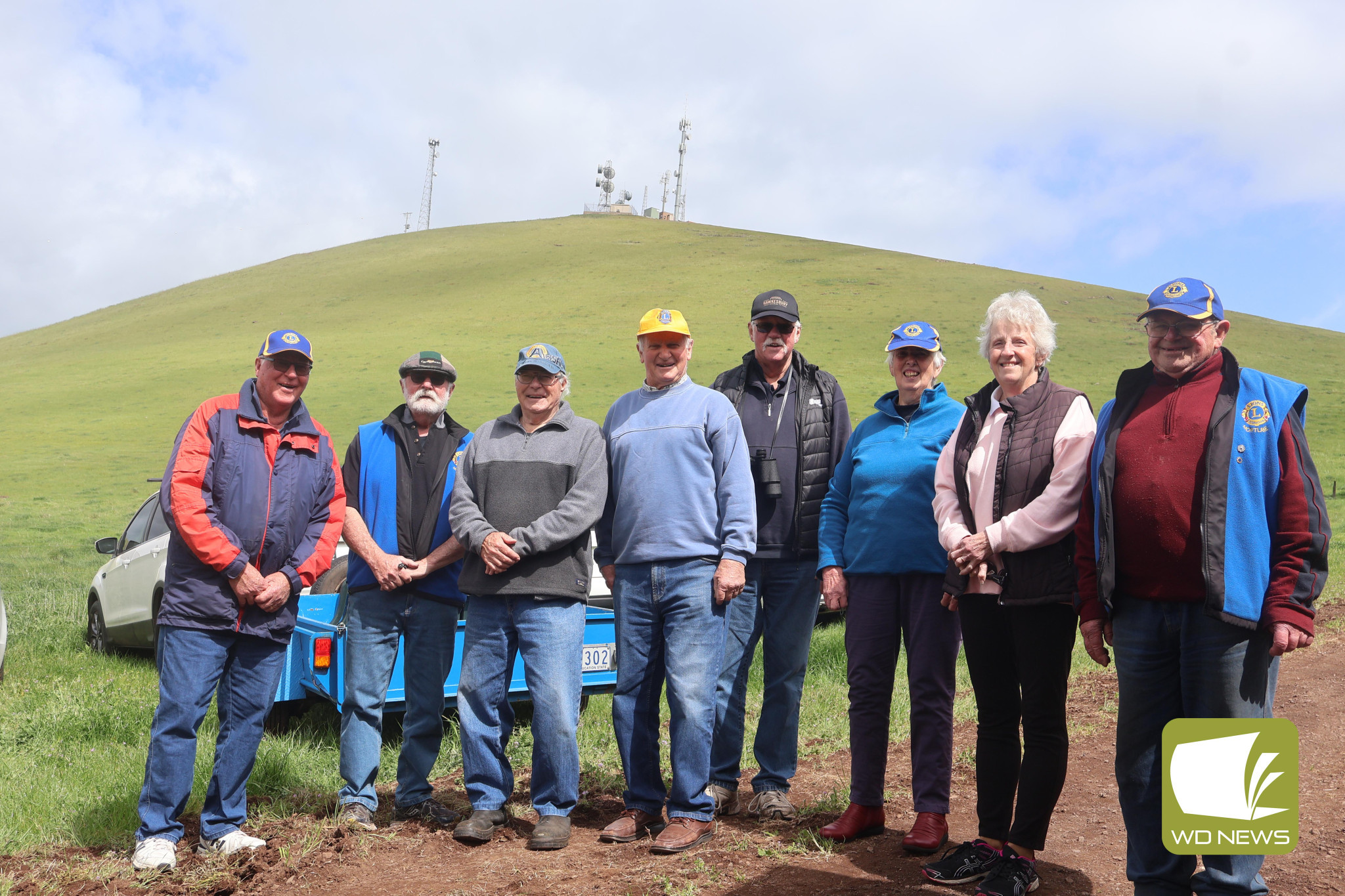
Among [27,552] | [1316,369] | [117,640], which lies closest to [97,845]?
[117,640]

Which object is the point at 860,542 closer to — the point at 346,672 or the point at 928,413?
the point at 928,413

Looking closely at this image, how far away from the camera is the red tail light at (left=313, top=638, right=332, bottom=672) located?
220 inches

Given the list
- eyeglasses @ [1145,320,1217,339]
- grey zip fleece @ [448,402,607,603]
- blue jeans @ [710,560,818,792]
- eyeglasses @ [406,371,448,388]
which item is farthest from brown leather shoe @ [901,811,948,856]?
eyeglasses @ [406,371,448,388]

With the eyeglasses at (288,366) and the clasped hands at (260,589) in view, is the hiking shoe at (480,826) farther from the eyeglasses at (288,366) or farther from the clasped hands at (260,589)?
the eyeglasses at (288,366)

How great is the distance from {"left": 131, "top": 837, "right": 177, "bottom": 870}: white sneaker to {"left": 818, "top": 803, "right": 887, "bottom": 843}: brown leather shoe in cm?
270

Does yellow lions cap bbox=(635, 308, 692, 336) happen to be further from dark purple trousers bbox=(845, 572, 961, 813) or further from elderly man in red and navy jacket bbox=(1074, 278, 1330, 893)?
elderly man in red and navy jacket bbox=(1074, 278, 1330, 893)

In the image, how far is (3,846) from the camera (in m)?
4.49

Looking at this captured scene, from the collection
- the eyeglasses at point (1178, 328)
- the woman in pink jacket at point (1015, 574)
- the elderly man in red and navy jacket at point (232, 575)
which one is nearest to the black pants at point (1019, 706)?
the woman in pink jacket at point (1015, 574)

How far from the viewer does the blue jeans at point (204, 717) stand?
14.2 feet

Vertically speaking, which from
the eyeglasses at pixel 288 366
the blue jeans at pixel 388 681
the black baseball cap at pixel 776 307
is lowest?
the blue jeans at pixel 388 681

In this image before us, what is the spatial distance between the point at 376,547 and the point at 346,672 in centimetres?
60

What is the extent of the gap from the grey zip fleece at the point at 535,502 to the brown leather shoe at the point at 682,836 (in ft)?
3.42

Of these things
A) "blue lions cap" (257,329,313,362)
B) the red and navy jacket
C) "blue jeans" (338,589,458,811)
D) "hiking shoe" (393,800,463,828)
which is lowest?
"hiking shoe" (393,800,463,828)

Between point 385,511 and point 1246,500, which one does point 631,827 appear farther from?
point 1246,500
